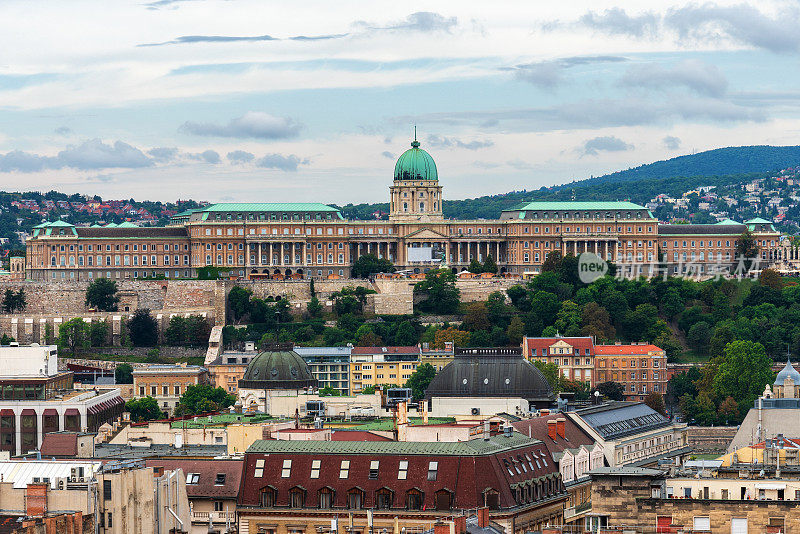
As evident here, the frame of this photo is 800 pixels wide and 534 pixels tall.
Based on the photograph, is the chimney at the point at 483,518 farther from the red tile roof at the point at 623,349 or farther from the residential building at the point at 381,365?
the red tile roof at the point at 623,349

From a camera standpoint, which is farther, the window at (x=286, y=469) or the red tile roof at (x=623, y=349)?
the red tile roof at (x=623, y=349)

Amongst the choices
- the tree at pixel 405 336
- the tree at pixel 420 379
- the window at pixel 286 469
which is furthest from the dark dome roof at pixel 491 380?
the tree at pixel 405 336

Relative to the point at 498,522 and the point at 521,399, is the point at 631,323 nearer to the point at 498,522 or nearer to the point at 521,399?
the point at 521,399

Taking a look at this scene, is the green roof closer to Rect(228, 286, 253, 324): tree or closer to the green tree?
the green tree

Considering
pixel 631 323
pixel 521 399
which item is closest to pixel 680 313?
pixel 631 323

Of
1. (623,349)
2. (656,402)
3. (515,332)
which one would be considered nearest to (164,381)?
(515,332)
